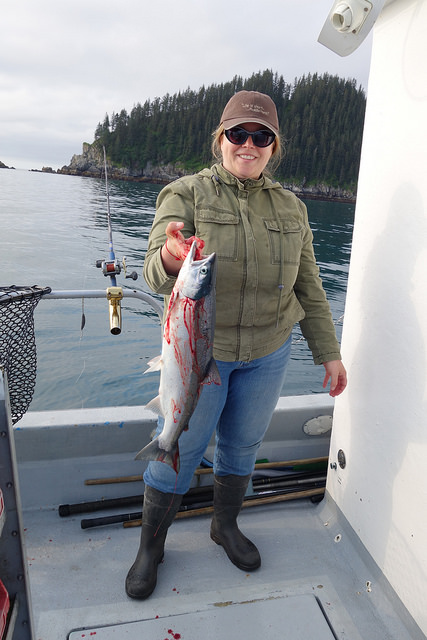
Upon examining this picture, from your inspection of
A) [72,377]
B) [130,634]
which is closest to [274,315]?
[130,634]

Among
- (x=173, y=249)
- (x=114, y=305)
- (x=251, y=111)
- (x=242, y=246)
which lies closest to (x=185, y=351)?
(x=173, y=249)

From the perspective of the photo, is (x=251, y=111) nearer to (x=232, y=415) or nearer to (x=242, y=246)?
(x=242, y=246)

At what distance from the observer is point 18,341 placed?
7.59ft

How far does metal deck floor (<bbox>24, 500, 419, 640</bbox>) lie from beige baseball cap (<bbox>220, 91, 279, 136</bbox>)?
2.48m

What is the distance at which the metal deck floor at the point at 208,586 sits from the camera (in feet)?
7.39

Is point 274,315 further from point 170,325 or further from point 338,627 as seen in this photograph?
point 338,627

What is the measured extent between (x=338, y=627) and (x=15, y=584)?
1.68 m

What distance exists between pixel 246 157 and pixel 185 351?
1.02 m

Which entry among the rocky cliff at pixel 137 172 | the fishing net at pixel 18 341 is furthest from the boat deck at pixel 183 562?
the rocky cliff at pixel 137 172

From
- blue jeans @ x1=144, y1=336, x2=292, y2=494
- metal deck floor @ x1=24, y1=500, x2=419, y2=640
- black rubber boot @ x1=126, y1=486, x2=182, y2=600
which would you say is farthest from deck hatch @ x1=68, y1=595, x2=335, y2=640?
blue jeans @ x1=144, y1=336, x2=292, y2=494

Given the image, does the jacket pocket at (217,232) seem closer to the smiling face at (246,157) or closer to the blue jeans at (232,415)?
the smiling face at (246,157)

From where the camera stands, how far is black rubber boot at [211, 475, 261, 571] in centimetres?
264

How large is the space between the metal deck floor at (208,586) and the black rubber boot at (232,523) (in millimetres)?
72

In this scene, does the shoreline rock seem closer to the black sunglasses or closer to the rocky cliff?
the rocky cliff
